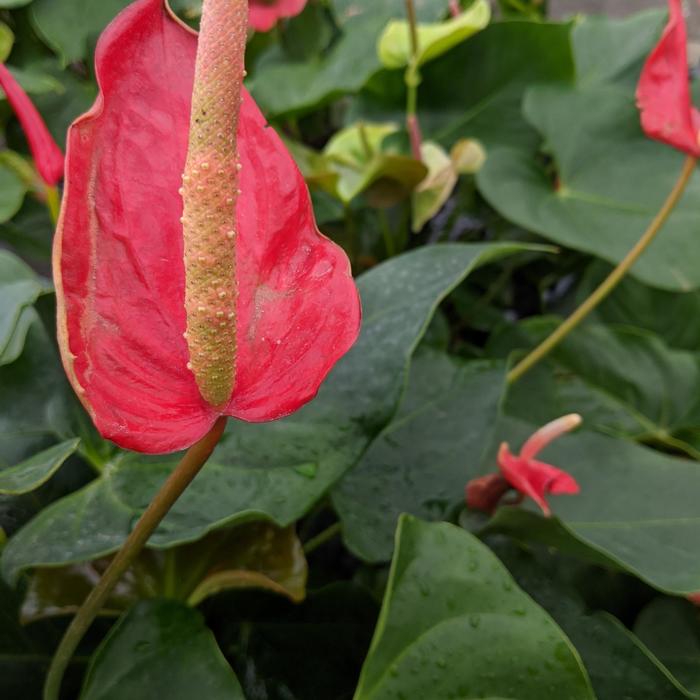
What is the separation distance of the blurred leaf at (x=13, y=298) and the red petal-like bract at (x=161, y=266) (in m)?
0.10

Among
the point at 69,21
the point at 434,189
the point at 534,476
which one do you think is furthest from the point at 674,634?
the point at 69,21

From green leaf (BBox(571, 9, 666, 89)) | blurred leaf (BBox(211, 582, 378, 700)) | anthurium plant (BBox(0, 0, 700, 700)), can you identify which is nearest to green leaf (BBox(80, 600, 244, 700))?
anthurium plant (BBox(0, 0, 700, 700))

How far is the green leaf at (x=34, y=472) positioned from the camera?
1.07 feet

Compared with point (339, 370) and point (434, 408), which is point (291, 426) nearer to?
point (339, 370)

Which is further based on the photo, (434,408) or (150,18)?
(434,408)

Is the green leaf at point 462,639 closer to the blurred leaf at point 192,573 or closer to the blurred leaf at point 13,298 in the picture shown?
the blurred leaf at point 192,573

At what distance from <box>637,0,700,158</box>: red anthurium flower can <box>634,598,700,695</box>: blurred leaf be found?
0.33 m

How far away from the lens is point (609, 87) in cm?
80

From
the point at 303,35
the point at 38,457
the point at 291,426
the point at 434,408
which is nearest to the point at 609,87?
the point at 303,35

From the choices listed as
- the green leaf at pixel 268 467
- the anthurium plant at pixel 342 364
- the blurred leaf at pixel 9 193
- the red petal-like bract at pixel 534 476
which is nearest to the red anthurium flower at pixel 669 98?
the anthurium plant at pixel 342 364

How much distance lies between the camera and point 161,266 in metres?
0.28

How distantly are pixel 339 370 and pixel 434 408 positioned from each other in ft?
0.44

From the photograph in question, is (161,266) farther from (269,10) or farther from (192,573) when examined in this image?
(269,10)

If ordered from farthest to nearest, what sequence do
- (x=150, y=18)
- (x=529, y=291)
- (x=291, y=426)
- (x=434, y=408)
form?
(x=529, y=291)
(x=434, y=408)
(x=291, y=426)
(x=150, y=18)
